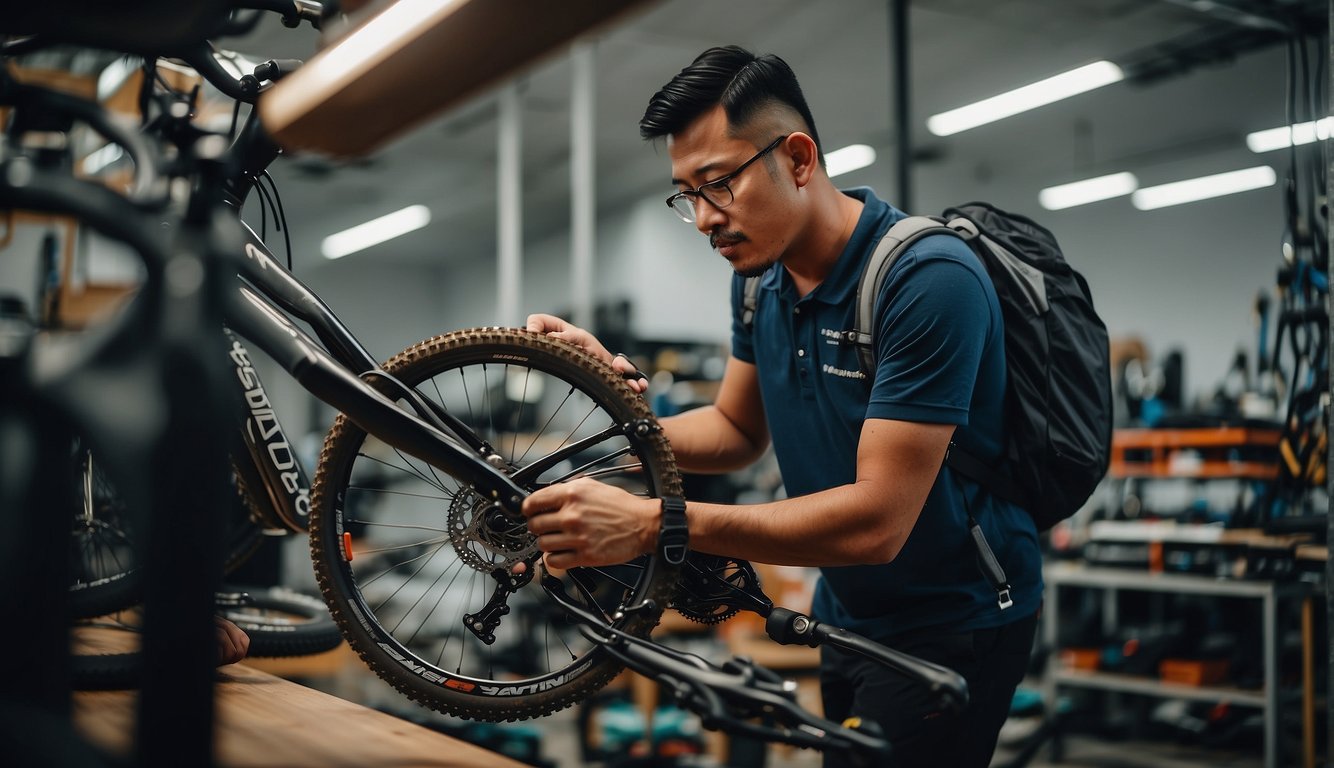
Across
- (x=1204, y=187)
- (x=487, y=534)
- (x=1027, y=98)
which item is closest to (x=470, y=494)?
(x=487, y=534)

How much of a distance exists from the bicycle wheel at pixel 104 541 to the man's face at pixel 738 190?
2.86ft

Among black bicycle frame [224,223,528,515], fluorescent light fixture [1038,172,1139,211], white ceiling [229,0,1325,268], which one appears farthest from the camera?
fluorescent light fixture [1038,172,1139,211]

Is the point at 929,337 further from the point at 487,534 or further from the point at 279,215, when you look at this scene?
the point at 279,215

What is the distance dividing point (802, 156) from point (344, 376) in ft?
2.48

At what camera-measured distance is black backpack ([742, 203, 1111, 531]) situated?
155 centimetres

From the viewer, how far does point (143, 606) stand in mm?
687

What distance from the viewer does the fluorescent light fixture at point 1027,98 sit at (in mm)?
8461

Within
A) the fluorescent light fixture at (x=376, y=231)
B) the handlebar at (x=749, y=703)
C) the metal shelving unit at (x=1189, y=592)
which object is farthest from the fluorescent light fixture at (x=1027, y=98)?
the handlebar at (x=749, y=703)

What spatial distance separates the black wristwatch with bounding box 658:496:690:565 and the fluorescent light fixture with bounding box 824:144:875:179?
30.5ft

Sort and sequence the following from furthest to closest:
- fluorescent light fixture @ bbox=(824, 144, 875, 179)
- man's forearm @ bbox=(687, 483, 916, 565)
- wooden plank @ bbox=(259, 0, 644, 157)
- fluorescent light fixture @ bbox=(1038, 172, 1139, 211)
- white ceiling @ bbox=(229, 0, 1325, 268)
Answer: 1. fluorescent light fixture @ bbox=(1038, 172, 1139, 211)
2. fluorescent light fixture @ bbox=(824, 144, 875, 179)
3. white ceiling @ bbox=(229, 0, 1325, 268)
4. man's forearm @ bbox=(687, 483, 916, 565)
5. wooden plank @ bbox=(259, 0, 644, 157)

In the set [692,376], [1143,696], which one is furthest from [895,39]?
[1143,696]

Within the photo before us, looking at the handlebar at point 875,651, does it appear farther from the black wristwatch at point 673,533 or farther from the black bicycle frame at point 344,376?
the black bicycle frame at point 344,376

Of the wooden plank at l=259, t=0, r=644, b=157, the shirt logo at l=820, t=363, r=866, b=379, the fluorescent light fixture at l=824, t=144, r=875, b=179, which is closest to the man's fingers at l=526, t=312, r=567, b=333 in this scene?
the shirt logo at l=820, t=363, r=866, b=379

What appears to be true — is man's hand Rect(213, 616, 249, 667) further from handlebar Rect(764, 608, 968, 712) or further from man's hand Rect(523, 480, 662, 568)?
handlebar Rect(764, 608, 968, 712)
